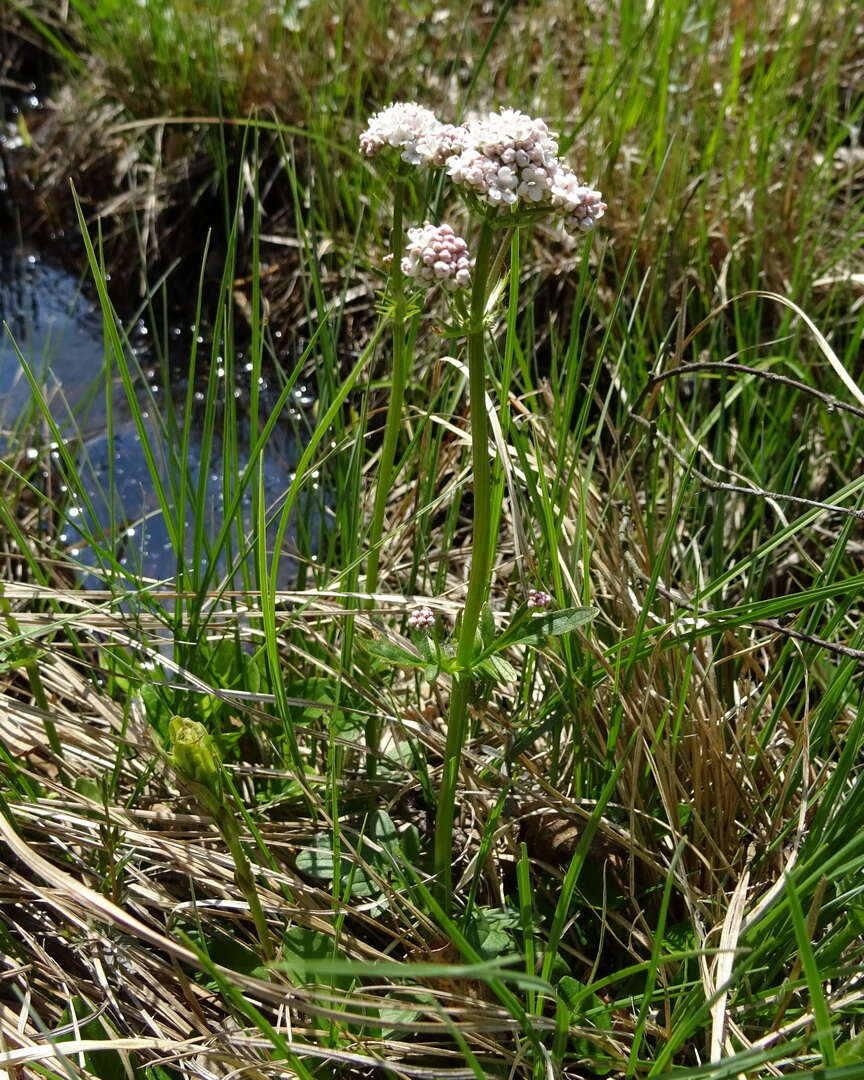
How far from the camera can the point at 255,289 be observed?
4.81ft

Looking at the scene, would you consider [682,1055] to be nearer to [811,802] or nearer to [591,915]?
[591,915]

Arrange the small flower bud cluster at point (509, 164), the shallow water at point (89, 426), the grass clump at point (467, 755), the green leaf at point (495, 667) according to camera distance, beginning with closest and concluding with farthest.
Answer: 1. the small flower bud cluster at point (509, 164)
2. the grass clump at point (467, 755)
3. the green leaf at point (495, 667)
4. the shallow water at point (89, 426)

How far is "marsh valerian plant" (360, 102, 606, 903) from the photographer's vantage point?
1045 millimetres

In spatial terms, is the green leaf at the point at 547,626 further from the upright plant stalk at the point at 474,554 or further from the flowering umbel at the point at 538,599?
the flowering umbel at the point at 538,599

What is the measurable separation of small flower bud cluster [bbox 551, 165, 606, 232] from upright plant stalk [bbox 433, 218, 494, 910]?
9 cm

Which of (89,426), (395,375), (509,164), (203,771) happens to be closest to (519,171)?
(509,164)

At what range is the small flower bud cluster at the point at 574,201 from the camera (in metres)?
1.07

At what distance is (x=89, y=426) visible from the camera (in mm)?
2945

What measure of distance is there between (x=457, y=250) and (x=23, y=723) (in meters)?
1.21

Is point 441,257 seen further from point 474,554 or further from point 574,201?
point 474,554

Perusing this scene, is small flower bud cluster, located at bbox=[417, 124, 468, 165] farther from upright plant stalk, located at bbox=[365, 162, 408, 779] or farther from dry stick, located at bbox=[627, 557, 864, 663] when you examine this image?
dry stick, located at bbox=[627, 557, 864, 663]

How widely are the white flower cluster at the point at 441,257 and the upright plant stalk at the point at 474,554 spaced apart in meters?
0.02

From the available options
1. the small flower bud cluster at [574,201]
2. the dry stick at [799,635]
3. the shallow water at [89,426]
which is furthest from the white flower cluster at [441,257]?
the shallow water at [89,426]

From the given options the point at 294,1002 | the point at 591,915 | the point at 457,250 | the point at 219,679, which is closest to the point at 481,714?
the point at 591,915
